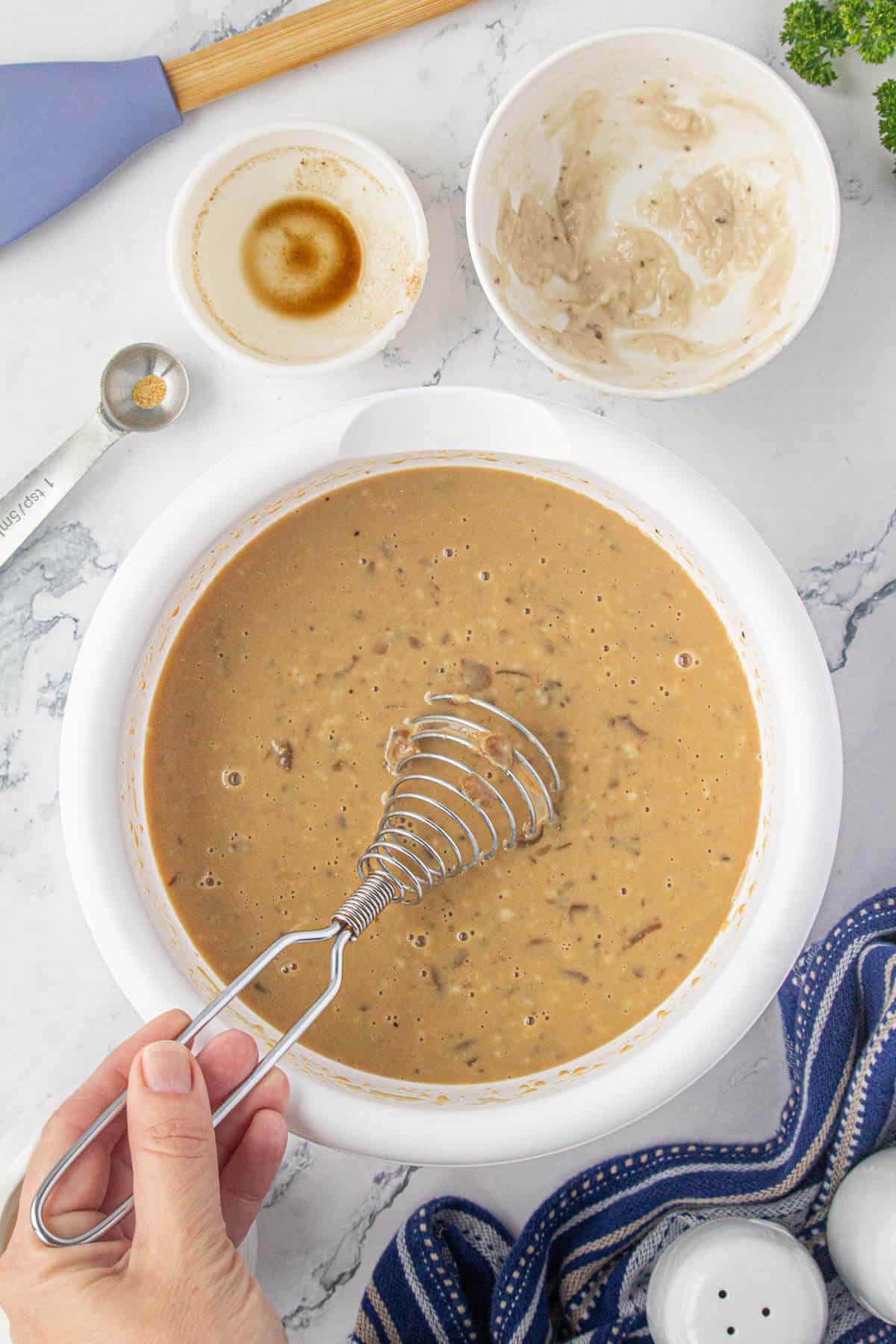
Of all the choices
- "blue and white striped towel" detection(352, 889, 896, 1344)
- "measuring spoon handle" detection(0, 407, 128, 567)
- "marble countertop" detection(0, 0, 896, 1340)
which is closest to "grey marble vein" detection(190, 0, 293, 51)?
"marble countertop" detection(0, 0, 896, 1340)

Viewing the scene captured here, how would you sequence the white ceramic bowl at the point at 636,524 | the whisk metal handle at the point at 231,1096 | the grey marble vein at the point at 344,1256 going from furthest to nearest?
the grey marble vein at the point at 344,1256, the white ceramic bowl at the point at 636,524, the whisk metal handle at the point at 231,1096

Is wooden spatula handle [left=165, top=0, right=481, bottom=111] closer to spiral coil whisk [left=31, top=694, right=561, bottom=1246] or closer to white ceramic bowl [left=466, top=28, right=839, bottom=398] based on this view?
white ceramic bowl [left=466, top=28, right=839, bottom=398]

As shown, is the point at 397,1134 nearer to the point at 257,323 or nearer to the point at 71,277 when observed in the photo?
the point at 257,323

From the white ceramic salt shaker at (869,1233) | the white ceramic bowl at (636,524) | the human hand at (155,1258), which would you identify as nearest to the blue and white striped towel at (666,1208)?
the white ceramic salt shaker at (869,1233)

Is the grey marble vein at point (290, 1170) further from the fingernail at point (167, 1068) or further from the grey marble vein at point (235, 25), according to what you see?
the grey marble vein at point (235, 25)

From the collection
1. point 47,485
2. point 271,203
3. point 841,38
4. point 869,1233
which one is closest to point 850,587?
point 841,38

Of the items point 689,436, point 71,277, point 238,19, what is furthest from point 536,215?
point 71,277
